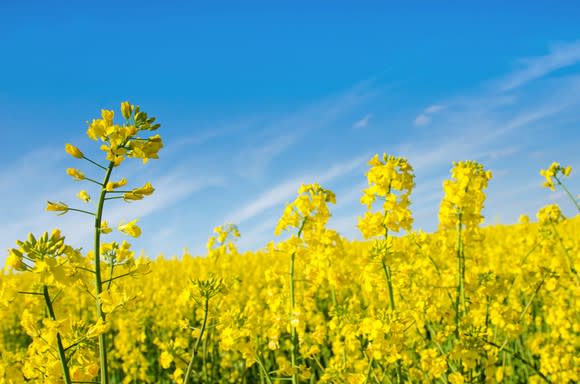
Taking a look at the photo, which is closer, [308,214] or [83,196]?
[83,196]

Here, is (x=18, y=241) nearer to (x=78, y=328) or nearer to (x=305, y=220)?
(x=78, y=328)

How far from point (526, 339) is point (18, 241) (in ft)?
24.3

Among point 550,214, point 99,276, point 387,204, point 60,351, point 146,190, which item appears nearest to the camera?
point 60,351

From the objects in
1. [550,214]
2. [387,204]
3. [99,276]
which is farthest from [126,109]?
→ [550,214]

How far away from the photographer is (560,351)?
5316 mm

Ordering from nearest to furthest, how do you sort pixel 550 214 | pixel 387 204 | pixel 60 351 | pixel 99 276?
pixel 60 351
pixel 99 276
pixel 387 204
pixel 550 214

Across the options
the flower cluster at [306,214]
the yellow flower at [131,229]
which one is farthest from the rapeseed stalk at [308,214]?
the yellow flower at [131,229]

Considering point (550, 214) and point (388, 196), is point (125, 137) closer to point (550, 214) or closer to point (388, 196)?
point (388, 196)

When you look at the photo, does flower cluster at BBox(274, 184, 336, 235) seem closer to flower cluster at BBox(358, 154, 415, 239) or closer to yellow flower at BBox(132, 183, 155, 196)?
flower cluster at BBox(358, 154, 415, 239)

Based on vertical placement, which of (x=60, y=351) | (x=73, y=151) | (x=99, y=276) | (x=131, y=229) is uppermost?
(x=73, y=151)

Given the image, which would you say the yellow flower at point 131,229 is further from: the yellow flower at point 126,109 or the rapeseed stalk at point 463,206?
the rapeseed stalk at point 463,206

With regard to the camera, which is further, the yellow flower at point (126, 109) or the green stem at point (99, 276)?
the yellow flower at point (126, 109)

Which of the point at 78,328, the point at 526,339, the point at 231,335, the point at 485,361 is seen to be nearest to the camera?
the point at 78,328

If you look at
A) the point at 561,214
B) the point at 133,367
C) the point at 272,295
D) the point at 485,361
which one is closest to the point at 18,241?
the point at 272,295
